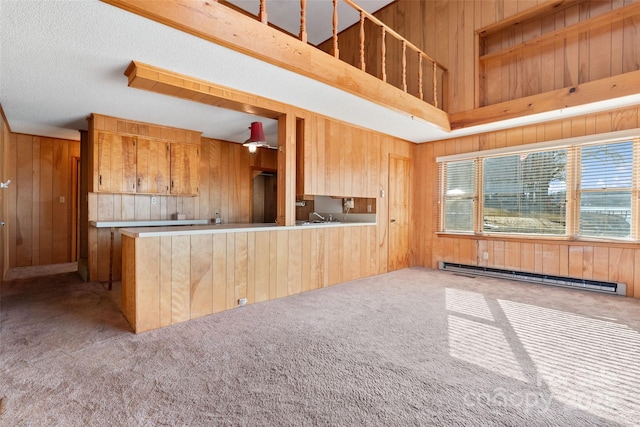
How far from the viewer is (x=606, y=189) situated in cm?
389

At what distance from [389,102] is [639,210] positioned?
129 inches

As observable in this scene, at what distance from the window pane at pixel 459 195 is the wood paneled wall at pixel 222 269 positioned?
2148mm

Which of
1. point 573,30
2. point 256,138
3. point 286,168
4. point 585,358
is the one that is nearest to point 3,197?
point 256,138

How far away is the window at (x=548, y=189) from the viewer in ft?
12.5

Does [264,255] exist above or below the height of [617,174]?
below

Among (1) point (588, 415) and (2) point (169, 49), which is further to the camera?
(2) point (169, 49)

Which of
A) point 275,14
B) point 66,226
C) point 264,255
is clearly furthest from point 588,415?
point 66,226

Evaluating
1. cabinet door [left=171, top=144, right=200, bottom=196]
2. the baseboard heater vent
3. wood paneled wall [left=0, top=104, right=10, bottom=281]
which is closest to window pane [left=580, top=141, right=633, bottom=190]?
the baseboard heater vent

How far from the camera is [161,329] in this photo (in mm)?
2664

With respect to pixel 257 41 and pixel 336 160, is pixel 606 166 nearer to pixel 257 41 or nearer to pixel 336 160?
pixel 336 160

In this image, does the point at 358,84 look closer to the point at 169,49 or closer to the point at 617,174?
the point at 169,49

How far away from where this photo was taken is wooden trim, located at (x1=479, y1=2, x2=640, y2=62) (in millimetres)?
3611

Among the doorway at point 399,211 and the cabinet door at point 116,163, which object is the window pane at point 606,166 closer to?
the doorway at point 399,211

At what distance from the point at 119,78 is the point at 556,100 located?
485 cm
